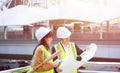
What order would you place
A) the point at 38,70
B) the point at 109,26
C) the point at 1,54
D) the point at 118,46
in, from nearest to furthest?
the point at 38,70
the point at 118,46
the point at 109,26
the point at 1,54

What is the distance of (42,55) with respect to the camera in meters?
2.44

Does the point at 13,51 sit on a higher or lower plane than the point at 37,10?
lower

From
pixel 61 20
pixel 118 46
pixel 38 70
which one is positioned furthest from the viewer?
pixel 61 20

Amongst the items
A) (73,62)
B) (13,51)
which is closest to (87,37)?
(13,51)

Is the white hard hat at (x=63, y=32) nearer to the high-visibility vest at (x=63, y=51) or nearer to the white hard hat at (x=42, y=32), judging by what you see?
the high-visibility vest at (x=63, y=51)

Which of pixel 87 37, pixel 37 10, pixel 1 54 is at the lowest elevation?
pixel 1 54

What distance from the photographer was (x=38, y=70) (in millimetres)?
2422

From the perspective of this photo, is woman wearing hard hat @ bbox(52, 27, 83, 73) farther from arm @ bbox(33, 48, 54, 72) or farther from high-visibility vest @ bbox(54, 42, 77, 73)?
arm @ bbox(33, 48, 54, 72)

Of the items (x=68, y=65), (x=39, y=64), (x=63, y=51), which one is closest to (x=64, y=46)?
(x=63, y=51)

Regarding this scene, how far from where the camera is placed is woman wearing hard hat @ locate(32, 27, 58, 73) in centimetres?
242

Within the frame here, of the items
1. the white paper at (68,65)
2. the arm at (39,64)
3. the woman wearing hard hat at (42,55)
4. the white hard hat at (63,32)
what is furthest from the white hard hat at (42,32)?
the white hard hat at (63,32)

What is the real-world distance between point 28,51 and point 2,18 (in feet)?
4.55

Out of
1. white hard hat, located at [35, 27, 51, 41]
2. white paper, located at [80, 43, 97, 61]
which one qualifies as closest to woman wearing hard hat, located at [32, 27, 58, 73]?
white hard hat, located at [35, 27, 51, 41]

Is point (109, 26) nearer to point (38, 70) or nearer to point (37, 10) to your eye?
point (37, 10)
